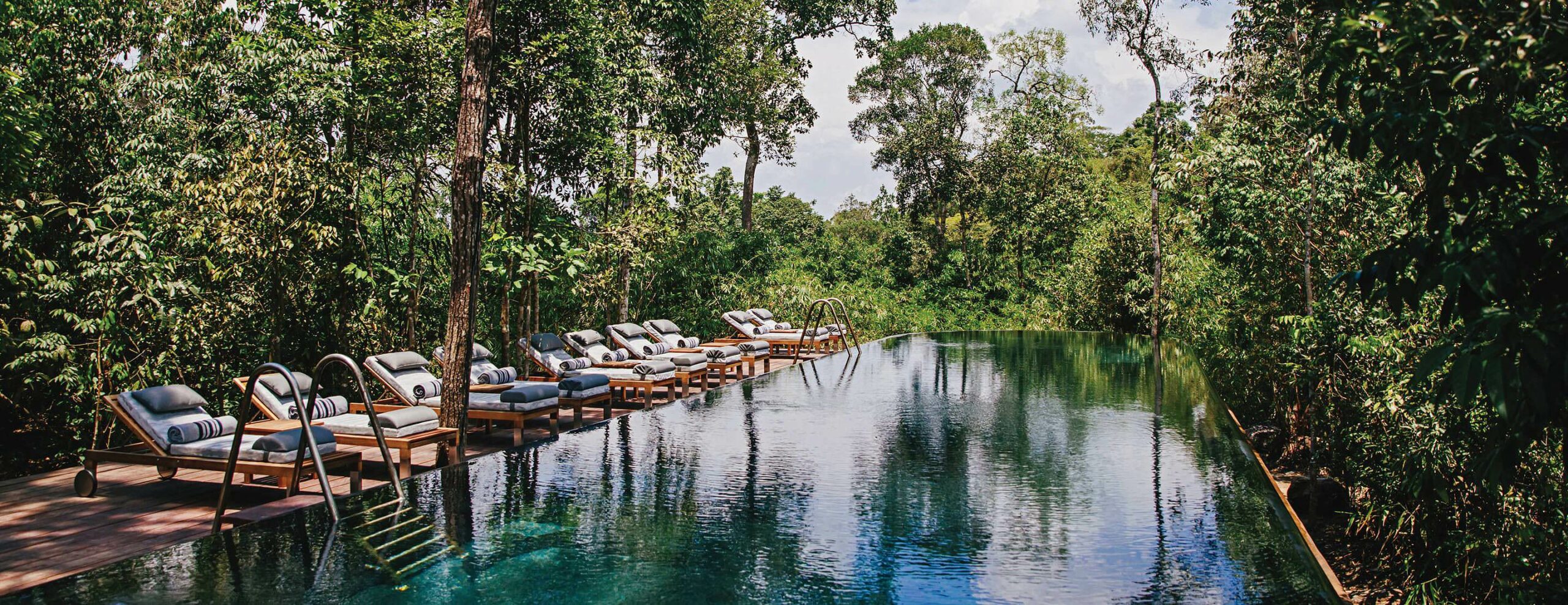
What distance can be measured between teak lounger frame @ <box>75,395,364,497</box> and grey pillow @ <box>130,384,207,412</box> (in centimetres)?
10

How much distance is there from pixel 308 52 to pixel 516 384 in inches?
133

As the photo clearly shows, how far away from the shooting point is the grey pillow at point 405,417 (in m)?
5.05

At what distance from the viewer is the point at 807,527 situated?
371 centimetres

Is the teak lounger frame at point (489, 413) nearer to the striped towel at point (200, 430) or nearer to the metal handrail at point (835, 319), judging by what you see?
the striped towel at point (200, 430)

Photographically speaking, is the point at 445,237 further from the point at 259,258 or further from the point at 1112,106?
the point at 1112,106

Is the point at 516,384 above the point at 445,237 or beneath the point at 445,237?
beneath

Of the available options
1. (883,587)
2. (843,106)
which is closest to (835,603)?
(883,587)

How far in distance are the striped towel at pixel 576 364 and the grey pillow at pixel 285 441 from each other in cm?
328

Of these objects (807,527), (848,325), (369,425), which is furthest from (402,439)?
(848,325)

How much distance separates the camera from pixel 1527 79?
6.30 ft

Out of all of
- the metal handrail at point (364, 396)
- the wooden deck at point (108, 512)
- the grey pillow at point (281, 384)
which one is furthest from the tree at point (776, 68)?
the metal handrail at point (364, 396)

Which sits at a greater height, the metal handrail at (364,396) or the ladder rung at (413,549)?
the metal handrail at (364,396)

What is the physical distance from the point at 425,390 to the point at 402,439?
1.37m

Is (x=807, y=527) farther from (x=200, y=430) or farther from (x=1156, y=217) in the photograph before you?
(x=1156, y=217)
